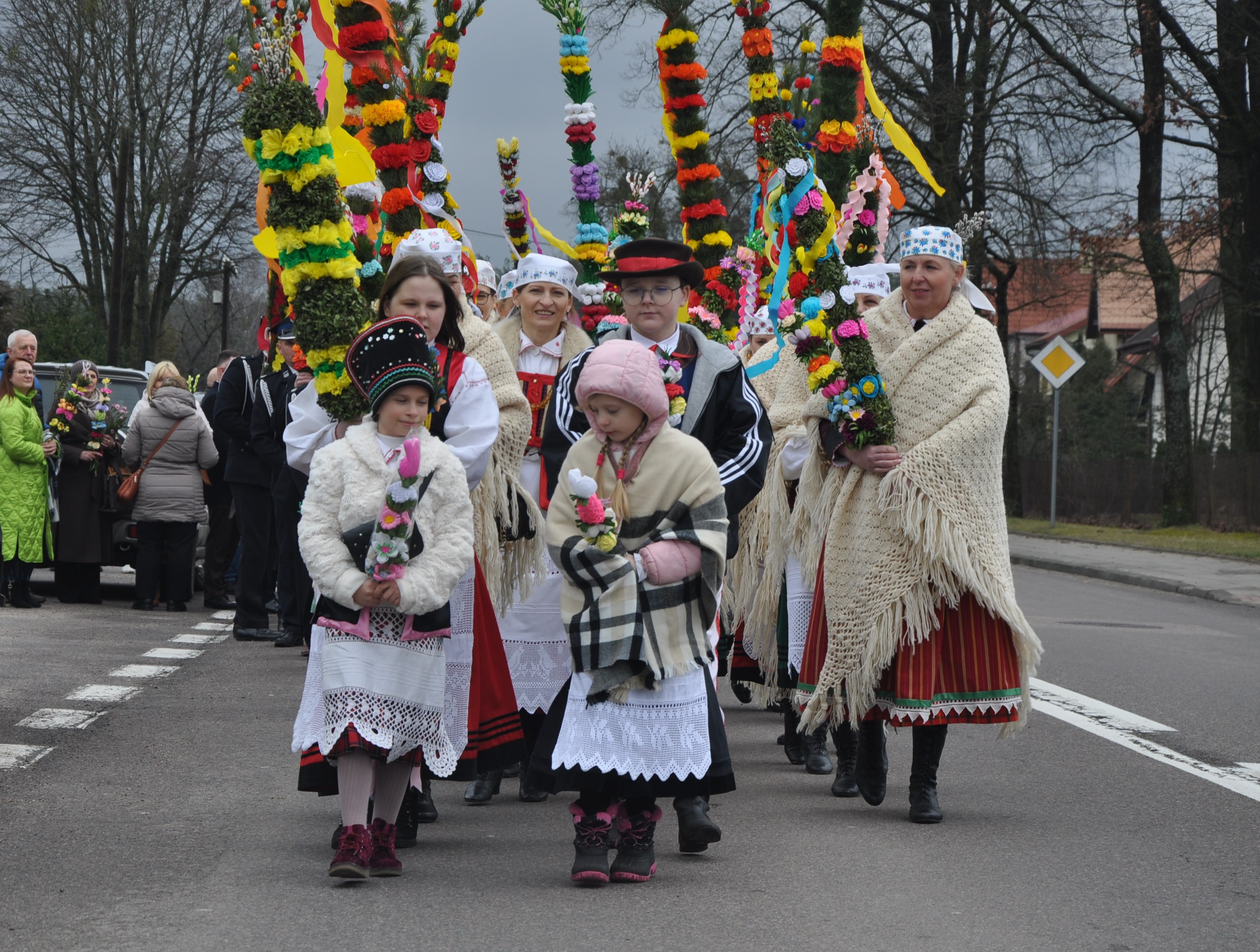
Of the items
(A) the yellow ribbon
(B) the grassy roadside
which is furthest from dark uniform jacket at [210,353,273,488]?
(B) the grassy roadside

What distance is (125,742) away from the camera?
7.22m

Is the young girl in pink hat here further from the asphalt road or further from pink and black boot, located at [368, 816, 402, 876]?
pink and black boot, located at [368, 816, 402, 876]

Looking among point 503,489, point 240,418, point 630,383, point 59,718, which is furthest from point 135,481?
point 630,383

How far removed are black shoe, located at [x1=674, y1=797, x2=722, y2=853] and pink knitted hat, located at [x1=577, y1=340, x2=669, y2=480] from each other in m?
1.12

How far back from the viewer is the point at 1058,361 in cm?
2458

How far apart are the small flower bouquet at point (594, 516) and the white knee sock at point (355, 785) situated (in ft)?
3.13

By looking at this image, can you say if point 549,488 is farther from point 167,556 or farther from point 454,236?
point 167,556

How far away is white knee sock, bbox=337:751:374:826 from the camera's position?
486 centimetres

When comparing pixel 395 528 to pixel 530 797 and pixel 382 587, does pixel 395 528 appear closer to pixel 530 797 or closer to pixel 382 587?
pixel 382 587

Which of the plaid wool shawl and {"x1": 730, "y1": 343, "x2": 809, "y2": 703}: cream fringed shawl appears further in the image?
{"x1": 730, "y1": 343, "x2": 809, "y2": 703}: cream fringed shawl

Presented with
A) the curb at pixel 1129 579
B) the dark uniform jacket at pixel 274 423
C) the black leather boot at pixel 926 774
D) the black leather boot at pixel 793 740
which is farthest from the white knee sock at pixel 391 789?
the curb at pixel 1129 579

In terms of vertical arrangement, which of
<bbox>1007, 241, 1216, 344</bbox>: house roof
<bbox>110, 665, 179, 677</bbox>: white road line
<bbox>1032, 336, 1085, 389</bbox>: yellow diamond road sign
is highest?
<bbox>1007, 241, 1216, 344</bbox>: house roof

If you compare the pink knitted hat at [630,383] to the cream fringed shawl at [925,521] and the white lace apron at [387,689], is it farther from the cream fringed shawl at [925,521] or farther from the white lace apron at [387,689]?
the cream fringed shawl at [925,521]

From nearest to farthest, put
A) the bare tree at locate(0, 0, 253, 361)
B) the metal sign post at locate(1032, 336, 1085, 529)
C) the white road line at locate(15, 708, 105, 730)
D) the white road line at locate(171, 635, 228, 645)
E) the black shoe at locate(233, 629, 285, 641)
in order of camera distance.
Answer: the white road line at locate(15, 708, 105, 730) < the white road line at locate(171, 635, 228, 645) < the black shoe at locate(233, 629, 285, 641) < the metal sign post at locate(1032, 336, 1085, 529) < the bare tree at locate(0, 0, 253, 361)
